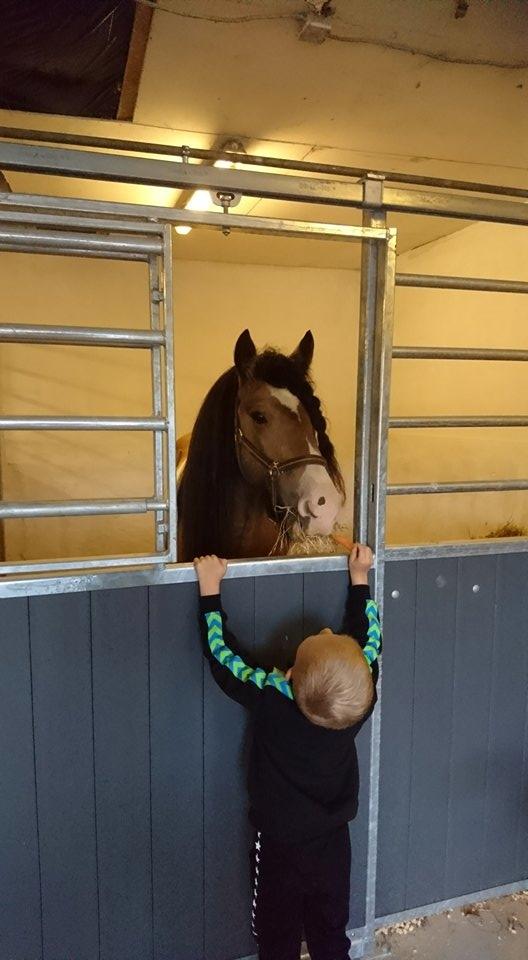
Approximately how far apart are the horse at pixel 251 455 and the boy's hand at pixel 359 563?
15.3 inches

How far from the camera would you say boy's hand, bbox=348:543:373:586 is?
141 cm

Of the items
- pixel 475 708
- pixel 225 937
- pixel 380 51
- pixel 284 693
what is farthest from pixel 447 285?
pixel 225 937

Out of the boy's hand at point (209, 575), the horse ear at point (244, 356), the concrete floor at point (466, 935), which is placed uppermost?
the horse ear at point (244, 356)

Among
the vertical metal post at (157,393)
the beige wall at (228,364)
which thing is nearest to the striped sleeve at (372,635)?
the vertical metal post at (157,393)

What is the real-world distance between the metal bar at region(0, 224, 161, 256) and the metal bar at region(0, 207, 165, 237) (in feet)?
0.05

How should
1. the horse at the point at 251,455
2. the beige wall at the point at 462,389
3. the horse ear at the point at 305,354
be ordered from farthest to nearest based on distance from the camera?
the beige wall at the point at 462,389 → the horse ear at the point at 305,354 → the horse at the point at 251,455

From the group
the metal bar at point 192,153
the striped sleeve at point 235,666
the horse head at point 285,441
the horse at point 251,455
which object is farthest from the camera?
the horse at point 251,455

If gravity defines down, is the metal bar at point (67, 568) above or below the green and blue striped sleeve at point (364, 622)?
above

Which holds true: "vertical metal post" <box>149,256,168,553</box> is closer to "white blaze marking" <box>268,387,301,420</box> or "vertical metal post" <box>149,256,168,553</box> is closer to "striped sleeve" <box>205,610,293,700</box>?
"striped sleeve" <box>205,610,293,700</box>

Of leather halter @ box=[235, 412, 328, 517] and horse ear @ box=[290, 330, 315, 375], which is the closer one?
leather halter @ box=[235, 412, 328, 517]

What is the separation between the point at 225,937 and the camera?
1427mm

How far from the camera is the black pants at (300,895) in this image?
4.03 ft

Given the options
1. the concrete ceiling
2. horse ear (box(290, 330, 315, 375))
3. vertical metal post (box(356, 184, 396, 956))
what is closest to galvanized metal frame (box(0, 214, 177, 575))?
vertical metal post (box(356, 184, 396, 956))

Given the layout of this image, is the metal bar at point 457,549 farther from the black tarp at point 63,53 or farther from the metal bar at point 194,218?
the black tarp at point 63,53
